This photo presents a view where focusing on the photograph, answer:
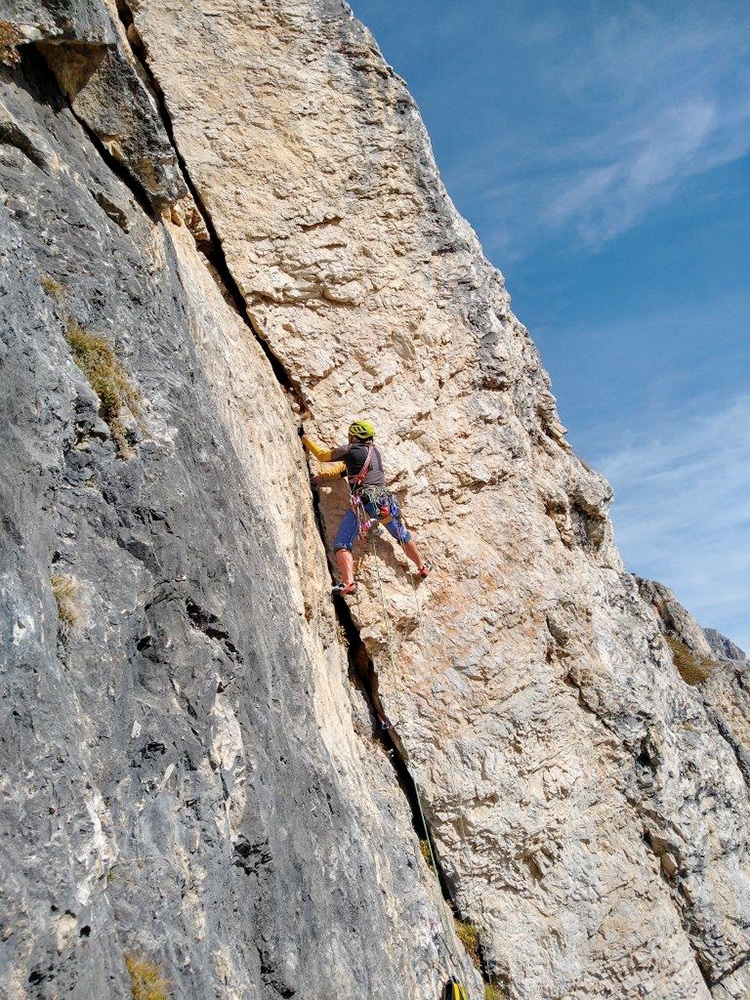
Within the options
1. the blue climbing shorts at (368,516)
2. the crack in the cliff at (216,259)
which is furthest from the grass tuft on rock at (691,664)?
the crack in the cliff at (216,259)

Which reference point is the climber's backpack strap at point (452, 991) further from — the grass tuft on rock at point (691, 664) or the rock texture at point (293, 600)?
the grass tuft on rock at point (691, 664)

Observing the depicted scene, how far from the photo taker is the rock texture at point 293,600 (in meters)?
4.66

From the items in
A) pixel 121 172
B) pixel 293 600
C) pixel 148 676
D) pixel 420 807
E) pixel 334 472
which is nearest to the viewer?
pixel 148 676

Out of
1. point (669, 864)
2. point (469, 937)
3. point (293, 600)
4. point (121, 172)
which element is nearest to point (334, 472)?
point (293, 600)

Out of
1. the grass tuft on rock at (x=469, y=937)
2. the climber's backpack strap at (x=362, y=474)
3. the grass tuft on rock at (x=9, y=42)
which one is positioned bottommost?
the grass tuft on rock at (x=469, y=937)

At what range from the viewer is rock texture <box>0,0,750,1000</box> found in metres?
4.66

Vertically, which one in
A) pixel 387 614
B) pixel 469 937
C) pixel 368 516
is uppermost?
pixel 368 516

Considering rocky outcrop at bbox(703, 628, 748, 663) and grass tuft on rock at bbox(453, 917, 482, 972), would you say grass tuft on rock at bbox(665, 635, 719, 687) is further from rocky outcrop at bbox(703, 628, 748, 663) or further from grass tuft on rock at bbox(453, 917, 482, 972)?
rocky outcrop at bbox(703, 628, 748, 663)

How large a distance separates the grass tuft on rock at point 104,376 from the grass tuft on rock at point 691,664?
19461 mm

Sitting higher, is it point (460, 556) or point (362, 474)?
point (362, 474)

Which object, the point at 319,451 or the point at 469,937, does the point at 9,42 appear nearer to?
the point at 319,451

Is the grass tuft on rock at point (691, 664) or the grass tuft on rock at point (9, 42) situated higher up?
the grass tuft on rock at point (9, 42)

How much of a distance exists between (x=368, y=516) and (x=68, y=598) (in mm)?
5576

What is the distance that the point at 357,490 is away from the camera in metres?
10.1
